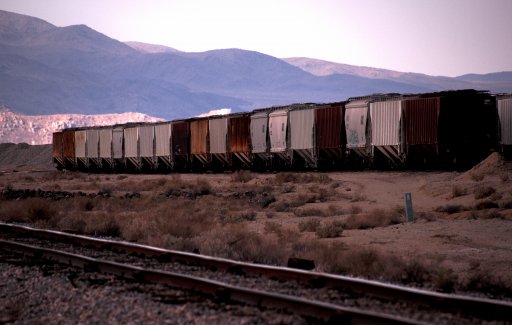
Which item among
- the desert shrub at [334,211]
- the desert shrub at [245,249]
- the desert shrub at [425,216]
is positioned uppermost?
the desert shrub at [245,249]

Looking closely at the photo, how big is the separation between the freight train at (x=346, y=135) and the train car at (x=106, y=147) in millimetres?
4887

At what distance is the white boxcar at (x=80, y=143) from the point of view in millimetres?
60344

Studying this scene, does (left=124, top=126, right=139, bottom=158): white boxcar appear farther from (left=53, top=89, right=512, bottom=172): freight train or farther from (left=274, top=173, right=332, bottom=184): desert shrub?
(left=274, top=173, right=332, bottom=184): desert shrub

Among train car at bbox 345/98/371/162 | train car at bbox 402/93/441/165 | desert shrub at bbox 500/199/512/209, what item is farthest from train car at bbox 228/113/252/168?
desert shrub at bbox 500/199/512/209

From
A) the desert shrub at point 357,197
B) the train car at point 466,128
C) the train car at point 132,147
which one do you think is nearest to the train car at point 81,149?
the train car at point 132,147

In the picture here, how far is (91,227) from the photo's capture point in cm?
1650

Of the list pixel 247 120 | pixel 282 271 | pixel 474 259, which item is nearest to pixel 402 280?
pixel 282 271

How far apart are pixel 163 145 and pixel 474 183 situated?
29297 mm

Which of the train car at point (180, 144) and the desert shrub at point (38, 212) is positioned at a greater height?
the train car at point (180, 144)

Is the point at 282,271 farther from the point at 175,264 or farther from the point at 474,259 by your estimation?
the point at 474,259

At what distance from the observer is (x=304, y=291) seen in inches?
322

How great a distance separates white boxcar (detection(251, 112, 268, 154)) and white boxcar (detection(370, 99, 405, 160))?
8369 mm

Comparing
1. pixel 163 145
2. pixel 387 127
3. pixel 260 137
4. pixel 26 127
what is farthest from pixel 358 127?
pixel 26 127

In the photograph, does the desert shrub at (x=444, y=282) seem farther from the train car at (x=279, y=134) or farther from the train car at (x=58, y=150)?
the train car at (x=58, y=150)
